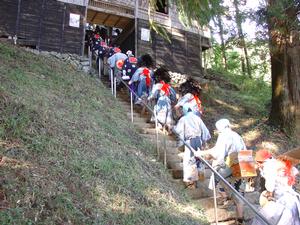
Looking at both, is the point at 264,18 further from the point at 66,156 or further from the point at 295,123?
the point at 66,156

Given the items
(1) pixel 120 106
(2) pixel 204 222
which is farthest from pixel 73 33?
(2) pixel 204 222

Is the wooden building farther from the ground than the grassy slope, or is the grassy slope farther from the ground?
the wooden building

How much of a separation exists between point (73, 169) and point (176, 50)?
11.5 metres

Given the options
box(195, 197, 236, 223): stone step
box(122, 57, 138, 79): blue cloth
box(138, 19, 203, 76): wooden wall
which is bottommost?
box(195, 197, 236, 223): stone step

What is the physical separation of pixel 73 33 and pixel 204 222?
9.76 metres

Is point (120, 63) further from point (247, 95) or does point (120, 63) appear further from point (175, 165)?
point (247, 95)

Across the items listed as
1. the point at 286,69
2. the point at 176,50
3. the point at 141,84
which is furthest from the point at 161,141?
the point at 176,50

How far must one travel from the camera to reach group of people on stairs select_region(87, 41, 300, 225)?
4.04 meters

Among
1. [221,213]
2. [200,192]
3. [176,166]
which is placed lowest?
[221,213]

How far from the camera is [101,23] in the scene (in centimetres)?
1655

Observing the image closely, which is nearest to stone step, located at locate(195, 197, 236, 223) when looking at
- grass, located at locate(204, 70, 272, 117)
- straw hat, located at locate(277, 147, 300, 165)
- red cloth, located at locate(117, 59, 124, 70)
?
straw hat, located at locate(277, 147, 300, 165)

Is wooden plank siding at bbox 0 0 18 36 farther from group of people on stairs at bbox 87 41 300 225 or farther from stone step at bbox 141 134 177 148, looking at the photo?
stone step at bbox 141 134 177 148

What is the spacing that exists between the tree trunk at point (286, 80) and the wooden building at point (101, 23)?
11.5 ft

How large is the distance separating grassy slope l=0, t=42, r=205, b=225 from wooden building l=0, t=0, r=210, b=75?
4.96 metres
